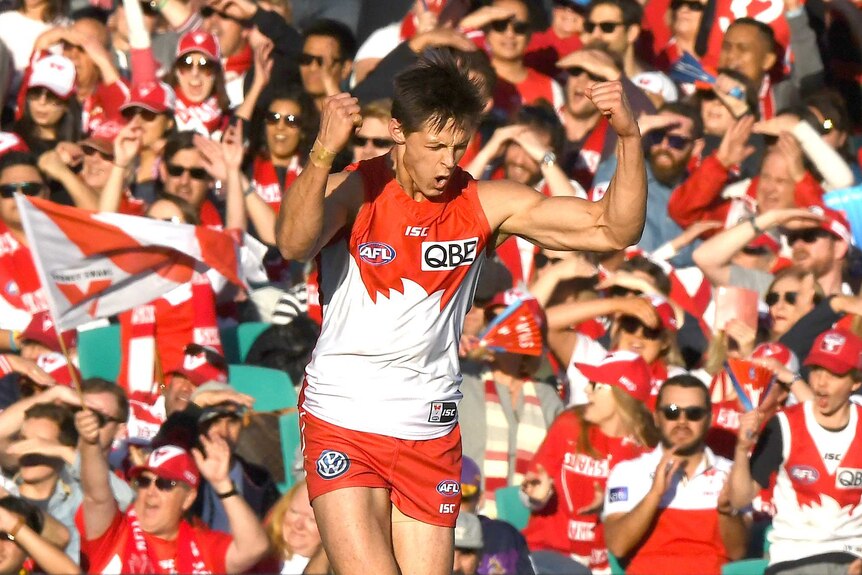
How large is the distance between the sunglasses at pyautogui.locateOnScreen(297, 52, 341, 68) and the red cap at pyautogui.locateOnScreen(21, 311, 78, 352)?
269 cm

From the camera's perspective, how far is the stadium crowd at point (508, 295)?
895 cm

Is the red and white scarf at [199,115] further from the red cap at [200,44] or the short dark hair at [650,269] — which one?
the short dark hair at [650,269]

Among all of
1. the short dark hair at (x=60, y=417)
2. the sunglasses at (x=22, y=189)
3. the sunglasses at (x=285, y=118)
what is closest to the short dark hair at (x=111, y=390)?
the short dark hair at (x=60, y=417)

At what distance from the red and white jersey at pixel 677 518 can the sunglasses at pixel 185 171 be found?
348 cm

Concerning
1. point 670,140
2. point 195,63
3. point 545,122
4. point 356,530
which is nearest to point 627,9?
point 670,140

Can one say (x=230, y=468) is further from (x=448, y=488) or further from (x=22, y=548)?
(x=448, y=488)

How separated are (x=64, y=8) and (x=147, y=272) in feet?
11.0

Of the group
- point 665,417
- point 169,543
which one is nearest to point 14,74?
point 169,543

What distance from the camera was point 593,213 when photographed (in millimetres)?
6109

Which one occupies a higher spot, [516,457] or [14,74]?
[14,74]

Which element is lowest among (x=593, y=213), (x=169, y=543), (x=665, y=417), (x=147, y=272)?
(x=169, y=543)

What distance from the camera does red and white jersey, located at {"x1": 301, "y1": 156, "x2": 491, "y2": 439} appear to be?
601 centimetres

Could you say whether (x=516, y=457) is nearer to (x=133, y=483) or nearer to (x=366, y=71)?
(x=133, y=483)

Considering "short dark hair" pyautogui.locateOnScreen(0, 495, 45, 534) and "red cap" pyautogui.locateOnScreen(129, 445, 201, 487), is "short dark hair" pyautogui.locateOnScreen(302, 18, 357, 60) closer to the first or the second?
"red cap" pyautogui.locateOnScreen(129, 445, 201, 487)
